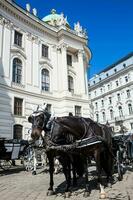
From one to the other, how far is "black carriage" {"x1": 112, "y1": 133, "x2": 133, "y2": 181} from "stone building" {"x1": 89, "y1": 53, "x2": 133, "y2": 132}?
131 ft

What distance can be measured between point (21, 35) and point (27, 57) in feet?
9.84

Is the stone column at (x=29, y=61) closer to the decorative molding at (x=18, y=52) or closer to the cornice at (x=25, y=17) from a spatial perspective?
the decorative molding at (x=18, y=52)

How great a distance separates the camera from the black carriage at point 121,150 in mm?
9562

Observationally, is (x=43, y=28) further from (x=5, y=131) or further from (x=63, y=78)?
(x=5, y=131)

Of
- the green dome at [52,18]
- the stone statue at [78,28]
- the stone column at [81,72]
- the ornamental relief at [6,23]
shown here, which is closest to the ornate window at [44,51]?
the stone column at [81,72]

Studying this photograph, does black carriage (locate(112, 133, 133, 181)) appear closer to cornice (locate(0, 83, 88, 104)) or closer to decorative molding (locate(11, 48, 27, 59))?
cornice (locate(0, 83, 88, 104))

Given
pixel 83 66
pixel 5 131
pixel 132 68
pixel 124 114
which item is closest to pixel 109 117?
pixel 124 114

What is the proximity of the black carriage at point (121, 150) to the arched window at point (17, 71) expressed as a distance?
17.4m

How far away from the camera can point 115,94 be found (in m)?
59.7

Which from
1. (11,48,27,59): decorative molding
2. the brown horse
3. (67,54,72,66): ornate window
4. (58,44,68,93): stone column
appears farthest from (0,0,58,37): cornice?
the brown horse

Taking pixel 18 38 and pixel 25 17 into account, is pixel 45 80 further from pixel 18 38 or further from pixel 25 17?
pixel 25 17

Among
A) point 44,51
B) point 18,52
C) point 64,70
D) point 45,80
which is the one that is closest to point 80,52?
point 64,70

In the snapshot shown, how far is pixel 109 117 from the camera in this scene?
2382 inches

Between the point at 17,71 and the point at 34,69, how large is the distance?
2.55m
